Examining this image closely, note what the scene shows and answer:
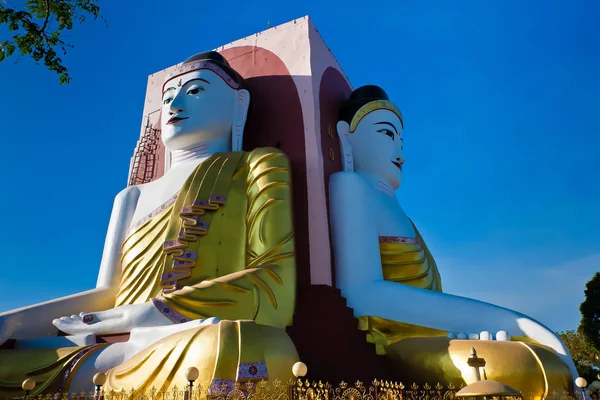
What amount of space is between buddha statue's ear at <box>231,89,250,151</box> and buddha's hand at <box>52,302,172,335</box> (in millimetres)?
2380

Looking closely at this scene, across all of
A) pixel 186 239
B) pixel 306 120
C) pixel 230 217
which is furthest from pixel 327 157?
pixel 186 239

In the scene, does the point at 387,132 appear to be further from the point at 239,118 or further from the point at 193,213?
the point at 193,213

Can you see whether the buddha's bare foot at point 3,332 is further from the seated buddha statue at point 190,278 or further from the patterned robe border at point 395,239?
the patterned robe border at point 395,239

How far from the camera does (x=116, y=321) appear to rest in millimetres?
4527

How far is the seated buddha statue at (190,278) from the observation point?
11.4 feet

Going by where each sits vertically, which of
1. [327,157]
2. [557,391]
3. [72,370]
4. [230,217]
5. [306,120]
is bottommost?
[557,391]

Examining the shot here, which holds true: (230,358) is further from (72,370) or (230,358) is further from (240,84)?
(240,84)

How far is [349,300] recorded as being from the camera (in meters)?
5.36

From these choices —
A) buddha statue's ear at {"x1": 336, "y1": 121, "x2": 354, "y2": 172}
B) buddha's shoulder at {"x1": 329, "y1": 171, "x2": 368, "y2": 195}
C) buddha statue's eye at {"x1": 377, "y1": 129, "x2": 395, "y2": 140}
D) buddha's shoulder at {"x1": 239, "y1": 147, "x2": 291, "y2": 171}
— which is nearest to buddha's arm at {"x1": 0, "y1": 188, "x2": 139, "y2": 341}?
buddha's shoulder at {"x1": 239, "y1": 147, "x2": 291, "y2": 171}

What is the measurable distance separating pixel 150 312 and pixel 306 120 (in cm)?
287

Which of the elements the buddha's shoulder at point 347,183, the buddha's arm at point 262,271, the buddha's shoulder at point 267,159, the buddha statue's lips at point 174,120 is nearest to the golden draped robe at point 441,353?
the buddha's shoulder at point 347,183

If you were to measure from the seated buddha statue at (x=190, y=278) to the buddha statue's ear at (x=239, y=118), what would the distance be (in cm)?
1

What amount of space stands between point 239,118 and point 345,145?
4.27ft

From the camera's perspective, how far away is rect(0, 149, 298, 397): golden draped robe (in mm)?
3371
